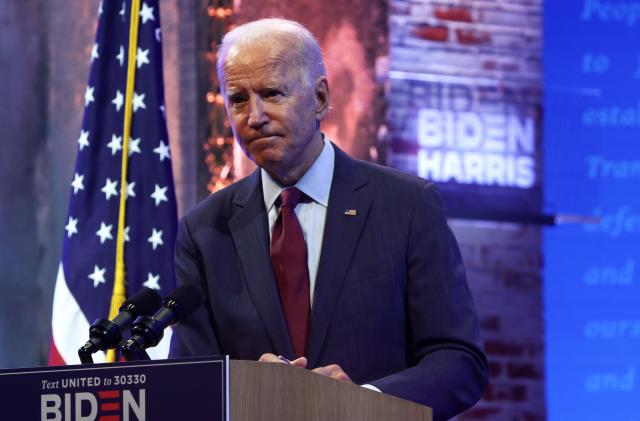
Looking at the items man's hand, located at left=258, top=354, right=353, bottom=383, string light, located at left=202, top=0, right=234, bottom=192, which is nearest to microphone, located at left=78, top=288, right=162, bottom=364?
man's hand, located at left=258, top=354, right=353, bottom=383

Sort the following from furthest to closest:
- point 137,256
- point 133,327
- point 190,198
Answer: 1. point 190,198
2. point 137,256
3. point 133,327

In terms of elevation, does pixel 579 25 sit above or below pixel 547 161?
above

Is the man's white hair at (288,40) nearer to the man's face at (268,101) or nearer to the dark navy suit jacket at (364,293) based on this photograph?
the man's face at (268,101)

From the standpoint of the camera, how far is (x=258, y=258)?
2391 millimetres

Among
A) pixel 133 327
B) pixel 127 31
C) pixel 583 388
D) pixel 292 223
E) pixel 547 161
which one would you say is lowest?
pixel 583 388

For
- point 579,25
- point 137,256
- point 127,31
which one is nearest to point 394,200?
point 137,256

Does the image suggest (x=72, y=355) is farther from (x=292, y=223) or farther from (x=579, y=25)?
(x=579, y=25)

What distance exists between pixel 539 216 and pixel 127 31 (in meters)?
Result: 1.75

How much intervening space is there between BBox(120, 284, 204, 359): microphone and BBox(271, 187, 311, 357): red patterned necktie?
0.33 meters

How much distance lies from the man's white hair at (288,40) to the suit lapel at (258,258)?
0.27 meters

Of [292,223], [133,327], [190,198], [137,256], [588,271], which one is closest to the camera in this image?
[133,327]

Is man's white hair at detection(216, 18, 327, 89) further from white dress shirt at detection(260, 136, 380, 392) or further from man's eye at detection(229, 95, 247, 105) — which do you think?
white dress shirt at detection(260, 136, 380, 392)

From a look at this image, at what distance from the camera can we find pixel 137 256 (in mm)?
3867

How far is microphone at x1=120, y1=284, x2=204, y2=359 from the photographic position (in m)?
1.88
